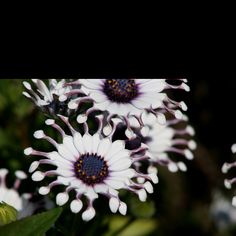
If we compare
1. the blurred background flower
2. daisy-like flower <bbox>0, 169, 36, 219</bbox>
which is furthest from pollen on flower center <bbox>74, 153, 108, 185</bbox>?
the blurred background flower

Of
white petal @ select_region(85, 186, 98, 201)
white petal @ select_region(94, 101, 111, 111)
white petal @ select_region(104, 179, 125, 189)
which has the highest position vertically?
white petal @ select_region(94, 101, 111, 111)

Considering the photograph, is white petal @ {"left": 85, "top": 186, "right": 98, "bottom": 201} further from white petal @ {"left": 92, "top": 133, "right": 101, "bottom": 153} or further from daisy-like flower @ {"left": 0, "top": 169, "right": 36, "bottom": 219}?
daisy-like flower @ {"left": 0, "top": 169, "right": 36, "bottom": 219}

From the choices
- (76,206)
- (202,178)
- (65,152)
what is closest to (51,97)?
(65,152)

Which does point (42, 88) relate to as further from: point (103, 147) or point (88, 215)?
point (88, 215)

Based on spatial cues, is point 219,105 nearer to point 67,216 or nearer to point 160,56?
point 160,56

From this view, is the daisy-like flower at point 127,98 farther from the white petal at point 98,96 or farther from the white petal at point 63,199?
the white petal at point 63,199

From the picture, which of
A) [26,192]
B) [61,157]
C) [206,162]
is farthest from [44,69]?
[206,162]
